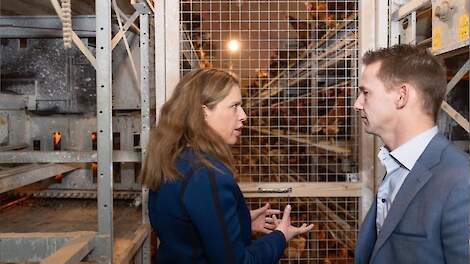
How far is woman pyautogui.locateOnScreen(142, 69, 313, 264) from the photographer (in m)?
1.30

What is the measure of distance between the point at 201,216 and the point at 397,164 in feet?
2.14

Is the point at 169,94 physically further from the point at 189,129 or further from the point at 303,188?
the point at 189,129

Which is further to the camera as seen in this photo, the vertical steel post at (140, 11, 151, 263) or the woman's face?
the vertical steel post at (140, 11, 151, 263)

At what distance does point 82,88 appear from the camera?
333 cm

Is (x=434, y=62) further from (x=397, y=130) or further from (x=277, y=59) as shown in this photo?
(x=277, y=59)

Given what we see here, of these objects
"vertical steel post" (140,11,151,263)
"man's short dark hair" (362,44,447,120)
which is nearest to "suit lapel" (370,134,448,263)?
"man's short dark hair" (362,44,447,120)

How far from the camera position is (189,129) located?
1.44m

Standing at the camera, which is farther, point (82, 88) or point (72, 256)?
point (82, 88)

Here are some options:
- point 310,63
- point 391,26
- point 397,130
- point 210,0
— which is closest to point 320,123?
point 310,63

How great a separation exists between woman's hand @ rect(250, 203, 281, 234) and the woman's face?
0.48m

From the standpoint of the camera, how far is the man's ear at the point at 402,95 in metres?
1.27

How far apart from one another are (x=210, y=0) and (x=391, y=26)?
3.61 feet

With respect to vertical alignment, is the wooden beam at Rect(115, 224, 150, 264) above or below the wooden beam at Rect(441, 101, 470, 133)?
below

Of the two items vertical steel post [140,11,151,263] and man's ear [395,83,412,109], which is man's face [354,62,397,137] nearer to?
man's ear [395,83,412,109]
